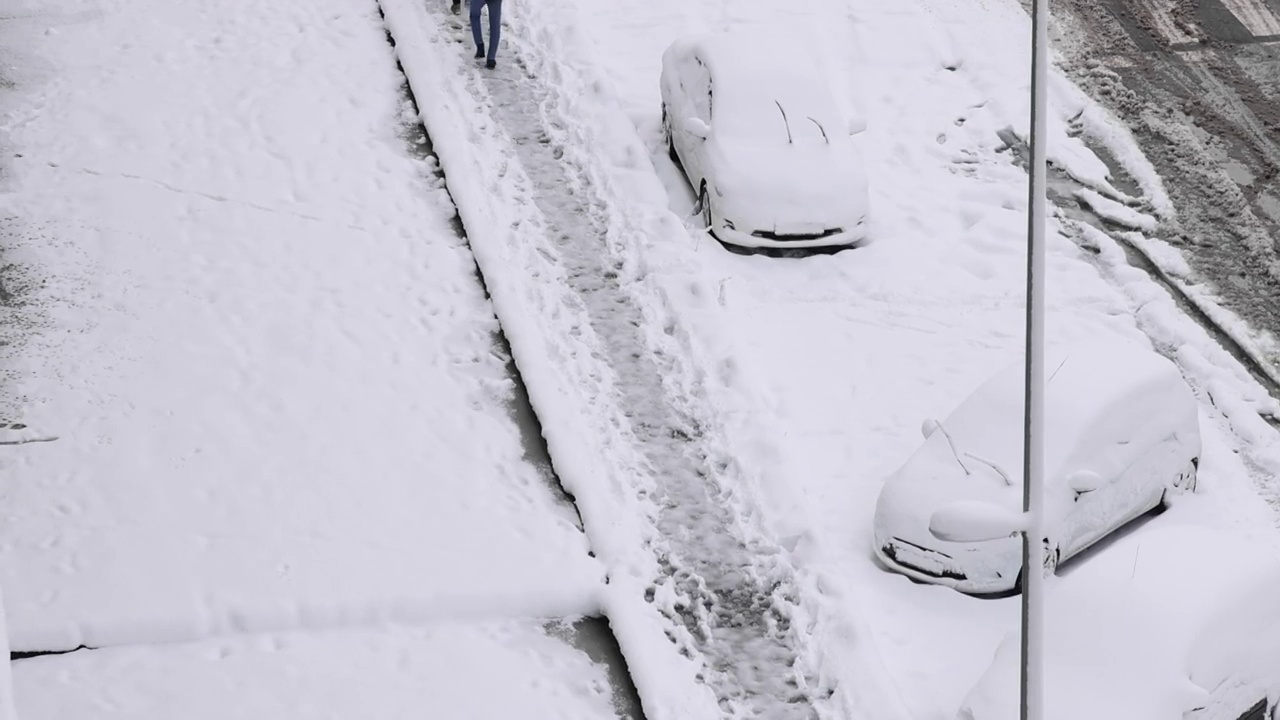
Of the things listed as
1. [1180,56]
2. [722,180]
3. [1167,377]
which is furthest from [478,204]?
[1180,56]

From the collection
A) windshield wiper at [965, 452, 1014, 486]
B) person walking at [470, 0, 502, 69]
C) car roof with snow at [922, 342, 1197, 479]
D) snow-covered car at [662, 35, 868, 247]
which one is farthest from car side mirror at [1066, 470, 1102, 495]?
person walking at [470, 0, 502, 69]

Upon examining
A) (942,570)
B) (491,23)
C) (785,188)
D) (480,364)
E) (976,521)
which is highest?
(976,521)

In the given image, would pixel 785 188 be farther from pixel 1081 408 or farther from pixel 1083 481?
pixel 1083 481

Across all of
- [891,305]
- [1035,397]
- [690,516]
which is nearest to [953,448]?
[690,516]

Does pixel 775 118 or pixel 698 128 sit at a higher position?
pixel 775 118

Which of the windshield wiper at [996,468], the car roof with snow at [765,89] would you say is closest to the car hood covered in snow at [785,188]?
the car roof with snow at [765,89]

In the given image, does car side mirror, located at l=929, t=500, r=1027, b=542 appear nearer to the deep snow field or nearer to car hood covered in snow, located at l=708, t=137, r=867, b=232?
the deep snow field
